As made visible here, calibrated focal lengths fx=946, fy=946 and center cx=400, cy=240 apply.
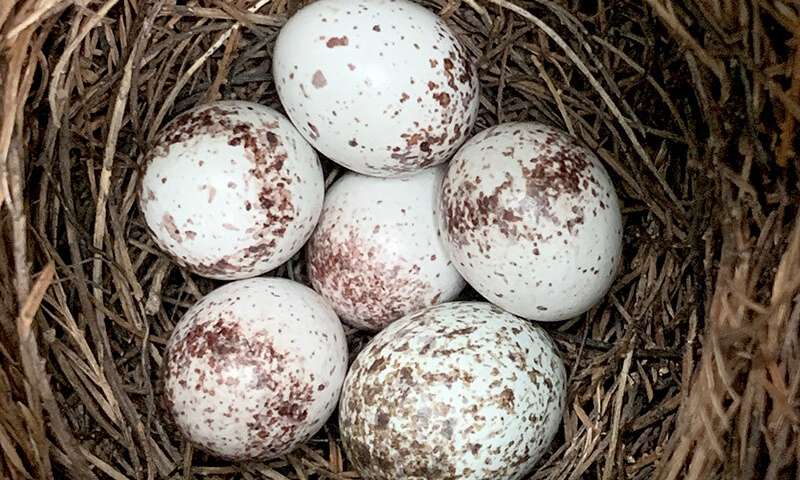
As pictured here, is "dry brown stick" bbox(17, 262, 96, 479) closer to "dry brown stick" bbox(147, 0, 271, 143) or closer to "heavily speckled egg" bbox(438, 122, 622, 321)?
"dry brown stick" bbox(147, 0, 271, 143)

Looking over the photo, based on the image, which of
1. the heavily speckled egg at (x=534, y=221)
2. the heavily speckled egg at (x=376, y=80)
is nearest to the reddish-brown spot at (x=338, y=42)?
the heavily speckled egg at (x=376, y=80)

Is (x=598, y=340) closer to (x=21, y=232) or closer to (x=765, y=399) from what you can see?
(x=765, y=399)

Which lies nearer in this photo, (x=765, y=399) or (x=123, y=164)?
(x=765, y=399)

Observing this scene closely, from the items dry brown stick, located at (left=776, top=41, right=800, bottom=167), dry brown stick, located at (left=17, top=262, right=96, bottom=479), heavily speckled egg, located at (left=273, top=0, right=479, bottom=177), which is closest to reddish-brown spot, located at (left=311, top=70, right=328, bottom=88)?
heavily speckled egg, located at (left=273, top=0, right=479, bottom=177)

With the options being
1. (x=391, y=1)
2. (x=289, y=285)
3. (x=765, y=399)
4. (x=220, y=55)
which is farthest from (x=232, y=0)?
(x=765, y=399)

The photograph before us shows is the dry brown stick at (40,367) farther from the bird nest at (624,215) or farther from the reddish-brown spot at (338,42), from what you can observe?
the reddish-brown spot at (338,42)
